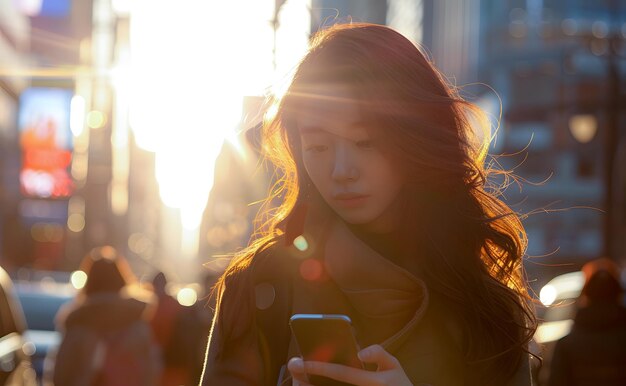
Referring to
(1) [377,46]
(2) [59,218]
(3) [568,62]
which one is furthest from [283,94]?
→ (2) [59,218]

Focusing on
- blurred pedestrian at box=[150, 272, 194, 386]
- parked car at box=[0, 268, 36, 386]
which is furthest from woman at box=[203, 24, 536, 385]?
blurred pedestrian at box=[150, 272, 194, 386]

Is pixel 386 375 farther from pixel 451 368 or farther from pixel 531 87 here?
pixel 531 87

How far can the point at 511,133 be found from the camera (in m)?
87.8

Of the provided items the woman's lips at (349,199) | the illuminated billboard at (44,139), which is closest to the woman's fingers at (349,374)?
the woman's lips at (349,199)

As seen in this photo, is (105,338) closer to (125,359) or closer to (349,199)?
(125,359)

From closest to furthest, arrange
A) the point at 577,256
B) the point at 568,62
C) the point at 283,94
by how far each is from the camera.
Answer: the point at 283,94 → the point at 568,62 → the point at 577,256

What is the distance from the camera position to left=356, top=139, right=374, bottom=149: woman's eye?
130 inches

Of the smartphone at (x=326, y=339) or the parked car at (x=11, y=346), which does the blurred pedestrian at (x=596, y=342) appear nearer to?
the parked car at (x=11, y=346)

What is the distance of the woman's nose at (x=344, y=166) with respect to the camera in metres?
3.24

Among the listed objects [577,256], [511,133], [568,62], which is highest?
[568,62]

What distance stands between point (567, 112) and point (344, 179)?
81.9 m

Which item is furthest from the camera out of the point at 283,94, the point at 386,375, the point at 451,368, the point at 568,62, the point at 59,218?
the point at 59,218

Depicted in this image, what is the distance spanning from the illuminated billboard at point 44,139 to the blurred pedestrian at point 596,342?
Result: 134ft

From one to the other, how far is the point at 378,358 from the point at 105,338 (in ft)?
20.9
